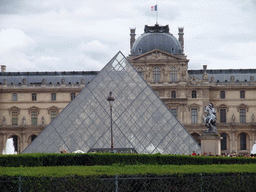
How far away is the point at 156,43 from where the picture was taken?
56.7 m

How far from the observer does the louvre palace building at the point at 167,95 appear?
55.7 meters

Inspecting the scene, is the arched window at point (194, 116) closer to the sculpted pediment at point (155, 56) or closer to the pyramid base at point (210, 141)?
the sculpted pediment at point (155, 56)

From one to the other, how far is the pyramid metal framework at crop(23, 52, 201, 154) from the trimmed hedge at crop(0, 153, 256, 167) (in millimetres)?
6172

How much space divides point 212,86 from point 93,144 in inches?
1341

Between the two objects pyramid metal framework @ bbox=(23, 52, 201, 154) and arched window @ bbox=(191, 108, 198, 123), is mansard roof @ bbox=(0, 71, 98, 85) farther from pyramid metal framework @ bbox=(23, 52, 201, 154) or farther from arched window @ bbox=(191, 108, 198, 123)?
pyramid metal framework @ bbox=(23, 52, 201, 154)

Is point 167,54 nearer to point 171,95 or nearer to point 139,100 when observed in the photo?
point 171,95

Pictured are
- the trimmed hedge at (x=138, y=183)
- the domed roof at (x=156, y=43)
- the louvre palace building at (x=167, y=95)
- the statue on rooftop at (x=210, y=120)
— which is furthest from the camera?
the domed roof at (x=156, y=43)

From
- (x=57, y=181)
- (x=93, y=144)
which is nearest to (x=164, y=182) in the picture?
(x=57, y=181)

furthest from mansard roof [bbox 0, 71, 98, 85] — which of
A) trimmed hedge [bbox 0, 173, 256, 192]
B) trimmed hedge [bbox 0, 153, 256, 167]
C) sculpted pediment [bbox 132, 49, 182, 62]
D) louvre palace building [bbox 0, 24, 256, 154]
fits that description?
trimmed hedge [bbox 0, 173, 256, 192]

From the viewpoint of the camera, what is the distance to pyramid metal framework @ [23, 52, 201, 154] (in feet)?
80.5

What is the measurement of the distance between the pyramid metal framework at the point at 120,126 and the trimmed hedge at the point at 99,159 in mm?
6172

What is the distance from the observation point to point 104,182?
10805 millimetres

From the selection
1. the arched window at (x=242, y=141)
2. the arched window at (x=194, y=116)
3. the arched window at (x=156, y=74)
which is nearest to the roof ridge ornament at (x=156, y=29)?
the arched window at (x=156, y=74)

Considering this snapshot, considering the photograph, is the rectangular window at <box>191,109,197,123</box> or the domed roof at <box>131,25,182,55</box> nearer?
the rectangular window at <box>191,109,197,123</box>
